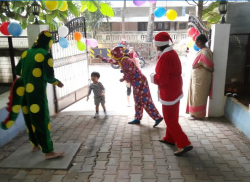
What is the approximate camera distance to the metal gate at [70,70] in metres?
5.24

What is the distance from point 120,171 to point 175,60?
5.36ft

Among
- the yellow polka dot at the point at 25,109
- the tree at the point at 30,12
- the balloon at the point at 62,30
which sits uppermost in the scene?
the tree at the point at 30,12

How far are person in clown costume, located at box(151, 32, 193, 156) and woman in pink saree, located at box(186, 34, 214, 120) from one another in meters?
1.33

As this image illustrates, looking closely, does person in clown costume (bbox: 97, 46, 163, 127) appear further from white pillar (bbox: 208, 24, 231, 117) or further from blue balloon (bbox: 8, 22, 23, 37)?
blue balloon (bbox: 8, 22, 23, 37)

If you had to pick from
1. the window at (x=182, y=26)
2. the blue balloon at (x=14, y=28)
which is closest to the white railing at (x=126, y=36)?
the window at (x=182, y=26)

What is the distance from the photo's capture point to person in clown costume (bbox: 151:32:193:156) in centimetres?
312

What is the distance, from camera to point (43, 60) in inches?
111

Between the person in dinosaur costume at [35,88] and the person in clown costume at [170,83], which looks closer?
the person in dinosaur costume at [35,88]

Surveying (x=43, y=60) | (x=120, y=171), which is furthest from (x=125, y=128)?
(x=43, y=60)

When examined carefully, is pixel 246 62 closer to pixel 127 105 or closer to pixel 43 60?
pixel 127 105

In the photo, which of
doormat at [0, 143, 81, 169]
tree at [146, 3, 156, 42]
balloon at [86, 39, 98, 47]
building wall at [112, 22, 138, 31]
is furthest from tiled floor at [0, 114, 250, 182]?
building wall at [112, 22, 138, 31]

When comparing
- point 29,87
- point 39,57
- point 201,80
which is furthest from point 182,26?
point 29,87

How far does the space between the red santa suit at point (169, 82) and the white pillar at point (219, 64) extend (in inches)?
64.6

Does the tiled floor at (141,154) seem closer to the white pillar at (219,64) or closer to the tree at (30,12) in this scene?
the white pillar at (219,64)
